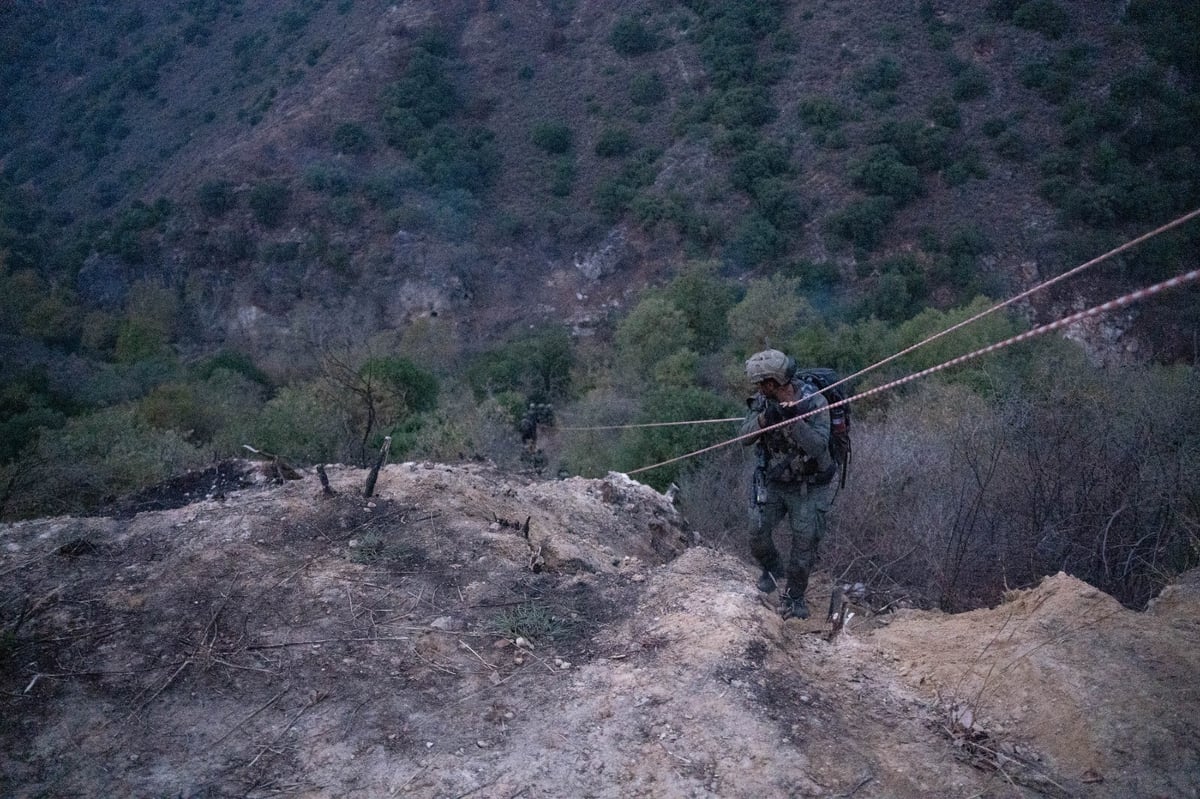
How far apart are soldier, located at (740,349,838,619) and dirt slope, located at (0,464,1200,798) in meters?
0.41

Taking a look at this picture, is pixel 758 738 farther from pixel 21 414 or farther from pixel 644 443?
pixel 21 414

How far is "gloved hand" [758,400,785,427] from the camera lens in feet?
17.2

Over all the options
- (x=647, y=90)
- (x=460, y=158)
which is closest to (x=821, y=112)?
(x=647, y=90)

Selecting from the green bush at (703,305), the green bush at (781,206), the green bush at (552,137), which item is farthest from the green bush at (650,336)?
the green bush at (552,137)

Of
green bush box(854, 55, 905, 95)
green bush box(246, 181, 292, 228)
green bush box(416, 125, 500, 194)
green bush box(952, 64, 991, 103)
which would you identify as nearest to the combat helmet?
green bush box(952, 64, 991, 103)

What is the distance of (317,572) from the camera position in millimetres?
4891

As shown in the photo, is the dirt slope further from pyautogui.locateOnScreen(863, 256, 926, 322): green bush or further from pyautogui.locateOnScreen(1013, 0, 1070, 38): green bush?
pyautogui.locateOnScreen(1013, 0, 1070, 38): green bush

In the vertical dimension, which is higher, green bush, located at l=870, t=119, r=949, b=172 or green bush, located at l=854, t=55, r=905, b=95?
green bush, located at l=854, t=55, r=905, b=95

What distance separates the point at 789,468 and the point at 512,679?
2312 mm

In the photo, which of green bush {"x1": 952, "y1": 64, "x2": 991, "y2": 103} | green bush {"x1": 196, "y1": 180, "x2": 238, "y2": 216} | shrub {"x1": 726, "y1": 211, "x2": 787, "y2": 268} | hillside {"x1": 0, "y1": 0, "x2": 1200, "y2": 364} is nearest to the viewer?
hillside {"x1": 0, "y1": 0, "x2": 1200, "y2": 364}

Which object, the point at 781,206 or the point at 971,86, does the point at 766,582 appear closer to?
the point at 781,206

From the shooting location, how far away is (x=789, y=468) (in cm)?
536

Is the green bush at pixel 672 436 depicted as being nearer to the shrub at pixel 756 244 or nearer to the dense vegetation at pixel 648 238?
the dense vegetation at pixel 648 238

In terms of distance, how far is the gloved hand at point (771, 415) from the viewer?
207 inches
